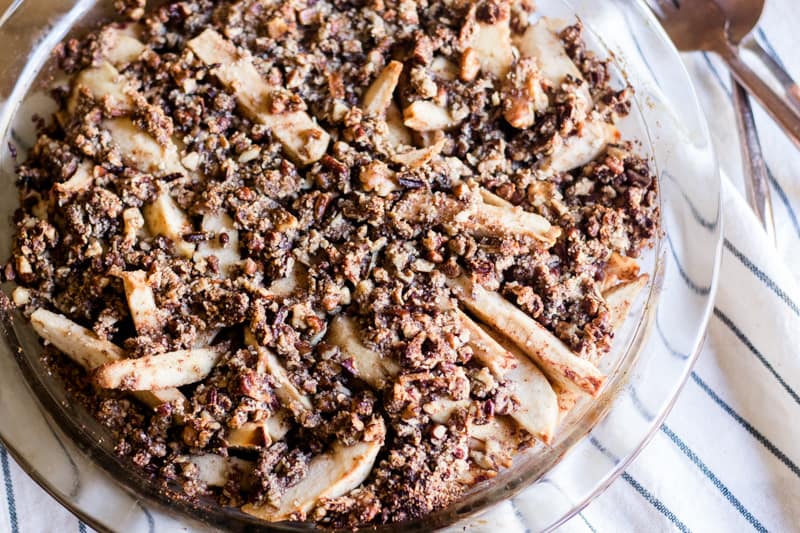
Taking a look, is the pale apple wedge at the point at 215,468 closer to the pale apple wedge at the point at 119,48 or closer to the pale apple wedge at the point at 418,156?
the pale apple wedge at the point at 418,156

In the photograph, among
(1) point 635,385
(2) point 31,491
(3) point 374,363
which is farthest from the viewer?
(2) point 31,491

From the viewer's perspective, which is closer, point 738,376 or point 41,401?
point 41,401

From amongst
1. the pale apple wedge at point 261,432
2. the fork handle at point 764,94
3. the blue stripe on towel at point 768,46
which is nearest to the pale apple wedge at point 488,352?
the pale apple wedge at point 261,432

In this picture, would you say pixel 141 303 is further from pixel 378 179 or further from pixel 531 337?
pixel 531 337

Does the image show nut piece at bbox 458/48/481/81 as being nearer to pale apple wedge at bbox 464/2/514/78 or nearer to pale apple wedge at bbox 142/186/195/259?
pale apple wedge at bbox 464/2/514/78

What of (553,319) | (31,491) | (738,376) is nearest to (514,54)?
(553,319)

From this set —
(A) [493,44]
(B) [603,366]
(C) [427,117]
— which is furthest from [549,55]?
(B) [603,366]

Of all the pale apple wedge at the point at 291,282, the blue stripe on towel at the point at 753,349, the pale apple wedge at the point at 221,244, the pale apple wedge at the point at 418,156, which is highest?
the pale apple wedge at the point at 418,156

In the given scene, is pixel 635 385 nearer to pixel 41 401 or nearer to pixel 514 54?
pixel 514 54
